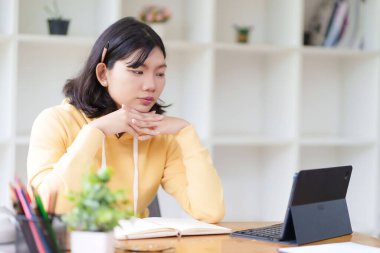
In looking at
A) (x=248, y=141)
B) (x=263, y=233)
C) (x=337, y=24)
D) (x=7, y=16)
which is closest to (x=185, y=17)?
(x=248, y=141)

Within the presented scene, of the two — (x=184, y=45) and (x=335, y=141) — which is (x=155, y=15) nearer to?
(x=184, y=45)

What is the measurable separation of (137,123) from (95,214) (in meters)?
0.95

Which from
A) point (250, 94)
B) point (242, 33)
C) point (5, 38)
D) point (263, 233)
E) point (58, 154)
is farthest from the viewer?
point (250, 94)

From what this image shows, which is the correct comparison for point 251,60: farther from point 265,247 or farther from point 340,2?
point 265,247

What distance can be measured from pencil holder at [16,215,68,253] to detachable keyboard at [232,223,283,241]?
611 mm

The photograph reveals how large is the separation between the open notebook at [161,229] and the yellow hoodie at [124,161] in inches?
9.7

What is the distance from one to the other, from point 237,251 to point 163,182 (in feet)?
2.60

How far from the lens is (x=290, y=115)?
3779mm

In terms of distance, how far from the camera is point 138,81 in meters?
2.23

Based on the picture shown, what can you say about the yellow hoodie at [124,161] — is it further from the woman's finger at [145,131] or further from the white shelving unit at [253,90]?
the white shelving unit at [253,90]

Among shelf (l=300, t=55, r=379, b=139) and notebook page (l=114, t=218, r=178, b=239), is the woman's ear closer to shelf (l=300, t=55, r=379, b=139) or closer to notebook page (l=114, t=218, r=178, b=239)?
notebook page (l=114, t=218, r=178, b=239)

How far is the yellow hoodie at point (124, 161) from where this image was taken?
2029mm

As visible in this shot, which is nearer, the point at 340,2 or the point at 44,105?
the point at 44,105

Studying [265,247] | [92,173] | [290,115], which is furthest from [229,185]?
[92,173]
